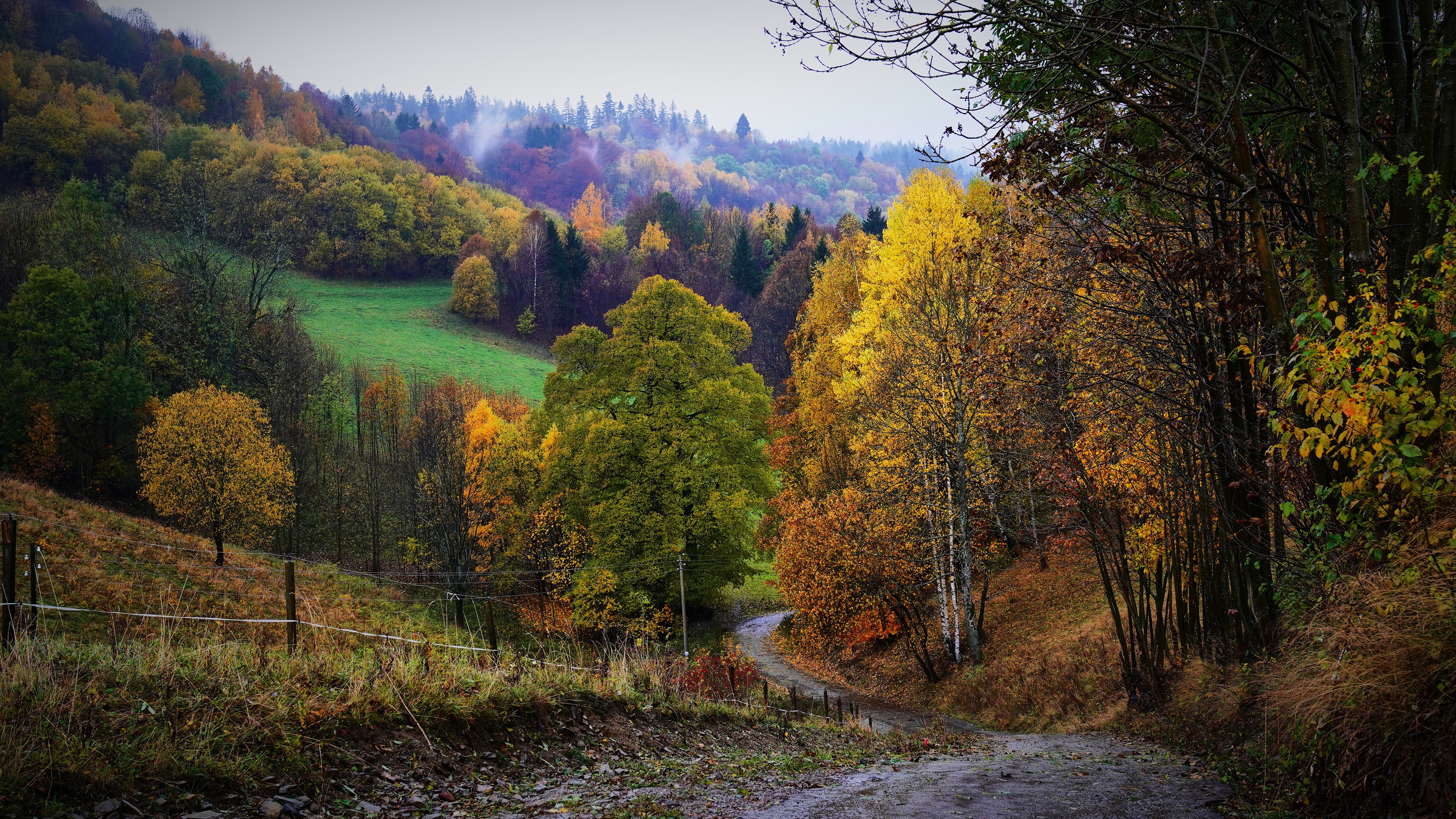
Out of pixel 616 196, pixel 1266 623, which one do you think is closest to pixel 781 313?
pixel 1266 623

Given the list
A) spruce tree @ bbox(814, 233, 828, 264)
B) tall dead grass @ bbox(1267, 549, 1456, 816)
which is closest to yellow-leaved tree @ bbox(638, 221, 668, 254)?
spruce tree @ bbox(814, 233, 828, 264)

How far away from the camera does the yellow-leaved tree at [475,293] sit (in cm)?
6812

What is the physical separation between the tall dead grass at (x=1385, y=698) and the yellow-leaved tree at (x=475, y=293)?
6893 cm

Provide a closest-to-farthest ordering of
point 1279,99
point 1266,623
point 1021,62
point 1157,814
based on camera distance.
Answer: point 1157,814 → point 1021,62 → point 1279,99 → point 1266,623

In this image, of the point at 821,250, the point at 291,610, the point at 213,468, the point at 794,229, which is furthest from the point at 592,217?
the point at 291,610

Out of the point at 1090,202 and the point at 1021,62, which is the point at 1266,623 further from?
the point at 1021,62

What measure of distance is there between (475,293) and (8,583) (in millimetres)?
65636

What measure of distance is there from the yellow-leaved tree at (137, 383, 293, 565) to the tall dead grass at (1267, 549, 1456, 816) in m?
34.7

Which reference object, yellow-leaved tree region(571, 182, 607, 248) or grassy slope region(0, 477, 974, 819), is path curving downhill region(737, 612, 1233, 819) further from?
yellow-leaved tree region(571, 182, 607, 248)

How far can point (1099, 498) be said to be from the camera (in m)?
12.9

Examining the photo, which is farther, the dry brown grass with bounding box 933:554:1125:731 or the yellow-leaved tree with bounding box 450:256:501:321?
the yellow-leaved tree with bounding box 450:256:501:321

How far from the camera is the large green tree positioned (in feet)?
89.7

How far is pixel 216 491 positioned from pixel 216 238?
85.3 ft

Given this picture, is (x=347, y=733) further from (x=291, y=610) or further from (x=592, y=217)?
(x=592, y=217)
